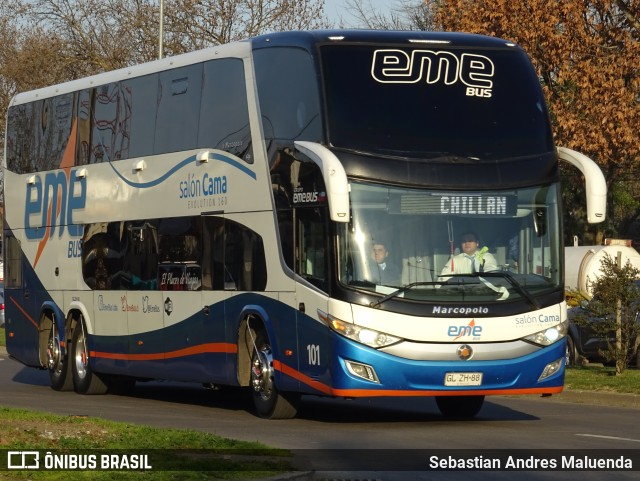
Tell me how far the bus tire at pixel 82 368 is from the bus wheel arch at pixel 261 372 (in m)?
5.38

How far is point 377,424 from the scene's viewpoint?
53.8 ft

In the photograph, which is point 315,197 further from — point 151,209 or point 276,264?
point 151,209

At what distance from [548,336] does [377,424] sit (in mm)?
2122

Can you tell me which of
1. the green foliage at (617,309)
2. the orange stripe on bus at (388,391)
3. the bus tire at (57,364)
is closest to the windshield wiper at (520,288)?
the orange stripe on bus at (388,391)

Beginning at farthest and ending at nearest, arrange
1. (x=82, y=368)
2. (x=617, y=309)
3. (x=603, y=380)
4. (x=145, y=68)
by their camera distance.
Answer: (x=617, y=309) → (x=82, y=368) → (x=603, y=380) → (x=145, y=68)

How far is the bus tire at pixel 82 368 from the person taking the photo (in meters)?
22.3

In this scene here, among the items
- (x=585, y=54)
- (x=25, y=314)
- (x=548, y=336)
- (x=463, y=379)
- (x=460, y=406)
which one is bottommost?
(x=460, y=406)

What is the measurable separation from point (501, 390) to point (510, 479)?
174 inches

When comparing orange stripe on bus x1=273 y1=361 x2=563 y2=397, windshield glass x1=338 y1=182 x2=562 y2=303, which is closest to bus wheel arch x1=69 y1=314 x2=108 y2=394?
orange stripe on bus x1=273 y1=361 x2=563 y2=397

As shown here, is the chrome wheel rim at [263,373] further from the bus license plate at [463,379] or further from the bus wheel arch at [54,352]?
the bus wheel arch at [54,352]

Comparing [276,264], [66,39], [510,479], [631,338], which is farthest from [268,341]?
[66,39]

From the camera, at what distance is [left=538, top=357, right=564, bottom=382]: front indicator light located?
15859mm

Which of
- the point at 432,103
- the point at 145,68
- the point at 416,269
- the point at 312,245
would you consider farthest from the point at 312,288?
the point at 145,68

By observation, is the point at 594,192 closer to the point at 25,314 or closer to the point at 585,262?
the point at 25,314
